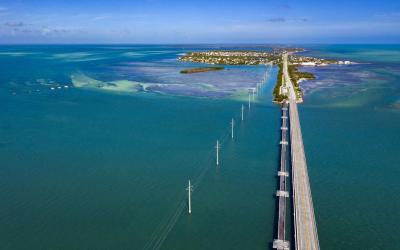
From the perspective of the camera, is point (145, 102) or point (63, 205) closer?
point (63, 205)

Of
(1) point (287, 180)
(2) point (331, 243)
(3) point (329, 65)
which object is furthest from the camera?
(3) point (329, 65)

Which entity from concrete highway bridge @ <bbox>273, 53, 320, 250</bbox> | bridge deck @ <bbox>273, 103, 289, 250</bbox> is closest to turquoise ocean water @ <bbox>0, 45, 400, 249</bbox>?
bridge deck @ <bbox>273, 103, 289, 250</bbox>

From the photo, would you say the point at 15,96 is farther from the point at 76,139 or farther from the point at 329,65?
the point at 329,65

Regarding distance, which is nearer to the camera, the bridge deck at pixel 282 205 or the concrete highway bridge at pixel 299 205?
the bridge deck at pixel 282 205

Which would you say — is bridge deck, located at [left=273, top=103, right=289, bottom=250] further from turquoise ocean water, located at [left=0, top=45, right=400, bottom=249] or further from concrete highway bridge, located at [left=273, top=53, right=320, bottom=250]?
turquoise ocean water, located at [left=0, top=45, right=400, bottom=249]

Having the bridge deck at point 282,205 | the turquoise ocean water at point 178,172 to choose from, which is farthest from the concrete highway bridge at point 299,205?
the turquoise ocean water at point 178,172

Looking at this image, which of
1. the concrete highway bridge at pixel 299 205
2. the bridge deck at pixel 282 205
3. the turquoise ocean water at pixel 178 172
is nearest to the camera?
the bridge deck at pixel 282 205

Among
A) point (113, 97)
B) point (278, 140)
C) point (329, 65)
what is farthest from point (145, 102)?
point (329, 65)

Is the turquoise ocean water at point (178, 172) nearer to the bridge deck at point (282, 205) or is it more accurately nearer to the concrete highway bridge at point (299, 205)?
the bridge deck at point (282, 205)
